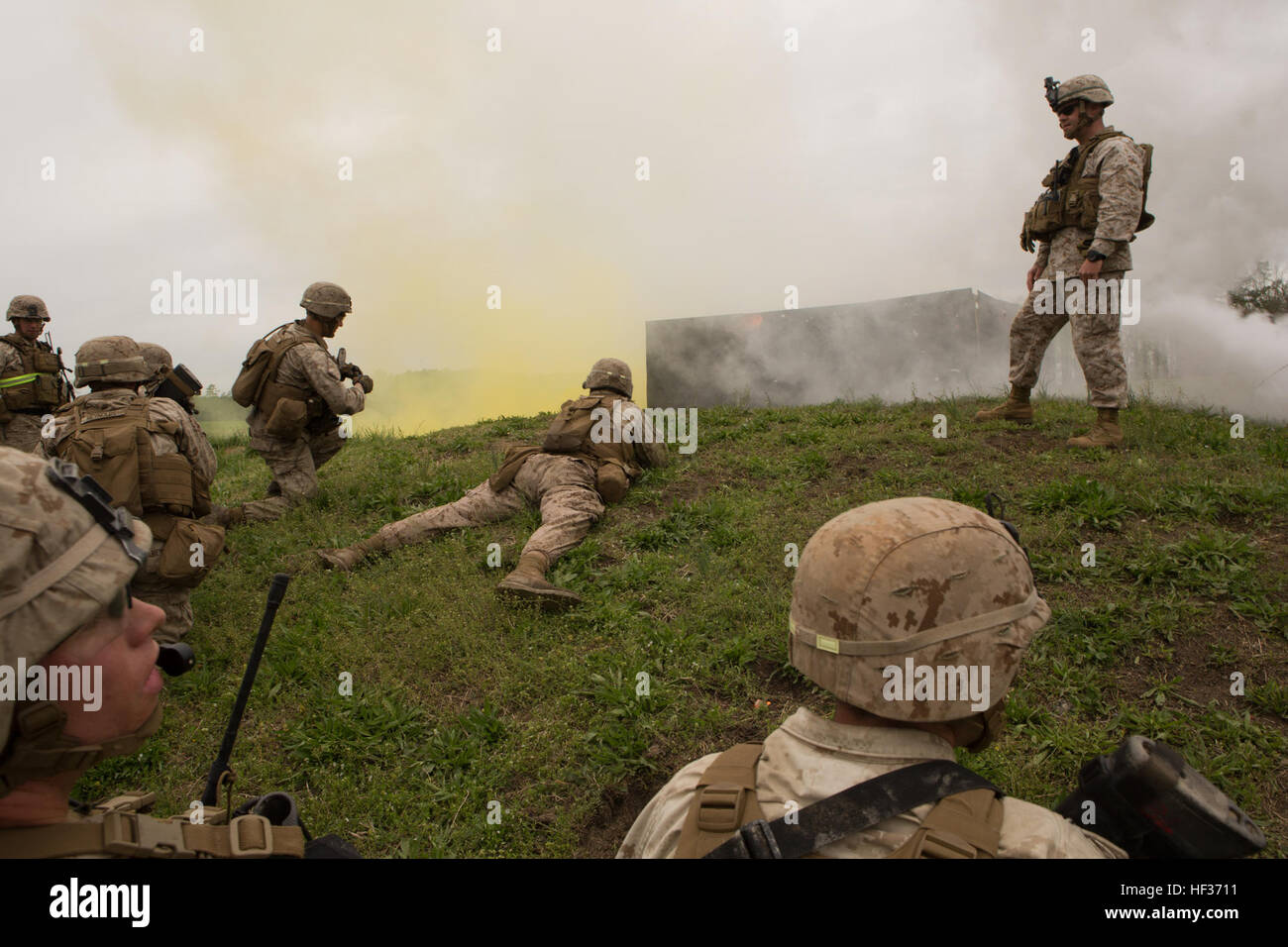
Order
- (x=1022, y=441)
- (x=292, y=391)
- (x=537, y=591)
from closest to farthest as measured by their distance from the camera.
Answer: (x=537, y=591) → (x=1022, y=441) → (x=292, y=391)

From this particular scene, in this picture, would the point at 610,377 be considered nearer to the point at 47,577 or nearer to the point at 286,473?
the point at 286,473

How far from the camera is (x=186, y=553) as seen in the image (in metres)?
5.65

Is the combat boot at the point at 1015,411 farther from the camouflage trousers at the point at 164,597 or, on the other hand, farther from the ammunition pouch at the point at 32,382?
the ammunition pouch at the point at 32,382

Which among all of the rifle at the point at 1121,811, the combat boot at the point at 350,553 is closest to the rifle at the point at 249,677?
the rifle at the point at 1121,811

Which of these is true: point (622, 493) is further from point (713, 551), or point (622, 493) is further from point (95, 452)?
point (95, 452)

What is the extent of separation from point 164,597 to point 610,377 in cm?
413

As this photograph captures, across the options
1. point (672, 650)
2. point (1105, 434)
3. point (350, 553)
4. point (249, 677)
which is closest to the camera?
point (249, 677)

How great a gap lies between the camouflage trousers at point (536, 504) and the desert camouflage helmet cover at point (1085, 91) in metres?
5.04

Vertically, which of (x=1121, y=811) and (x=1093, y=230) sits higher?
(x=1093, y=230)

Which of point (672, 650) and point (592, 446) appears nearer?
point (672, 650)

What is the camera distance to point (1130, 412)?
822cm

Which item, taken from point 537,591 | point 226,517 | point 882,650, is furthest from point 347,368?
point 882,650

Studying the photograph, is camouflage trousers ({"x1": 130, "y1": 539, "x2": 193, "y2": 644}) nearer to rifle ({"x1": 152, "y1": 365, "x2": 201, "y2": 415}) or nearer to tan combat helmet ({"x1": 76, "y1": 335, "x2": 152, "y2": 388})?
tan combat helmet ({"x1": 76, "y1": 335, "x2": 152, "y2": 388})

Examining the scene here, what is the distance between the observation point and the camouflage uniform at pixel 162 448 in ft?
18.7
